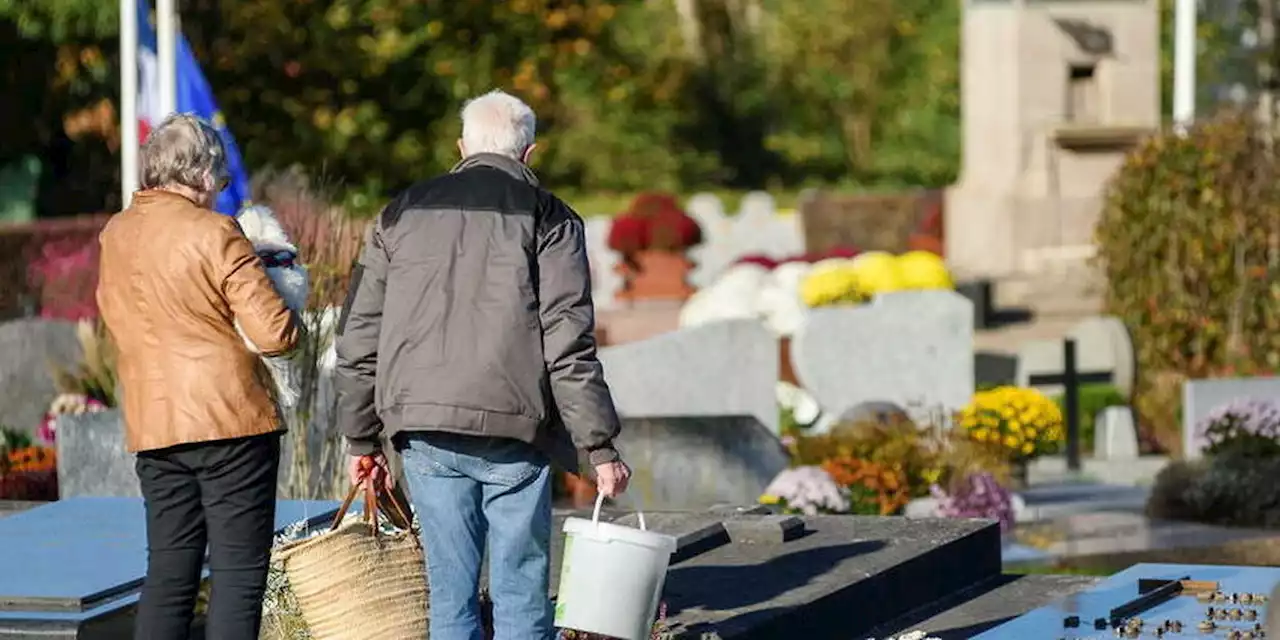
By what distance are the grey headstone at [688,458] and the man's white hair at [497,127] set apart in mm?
5670

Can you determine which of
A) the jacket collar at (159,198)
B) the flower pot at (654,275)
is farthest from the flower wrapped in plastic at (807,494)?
the flower pot at (654,275)

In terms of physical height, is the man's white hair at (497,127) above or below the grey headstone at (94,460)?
above

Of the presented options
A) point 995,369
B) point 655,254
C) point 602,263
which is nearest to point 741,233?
point 602,263

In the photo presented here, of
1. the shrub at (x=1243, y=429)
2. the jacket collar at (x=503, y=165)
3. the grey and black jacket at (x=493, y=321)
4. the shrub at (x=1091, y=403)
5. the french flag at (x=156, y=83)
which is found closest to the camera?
the grey and black jacket at (x=493, y=321)

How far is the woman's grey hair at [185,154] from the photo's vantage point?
6.23 m

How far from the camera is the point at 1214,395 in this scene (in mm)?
13875

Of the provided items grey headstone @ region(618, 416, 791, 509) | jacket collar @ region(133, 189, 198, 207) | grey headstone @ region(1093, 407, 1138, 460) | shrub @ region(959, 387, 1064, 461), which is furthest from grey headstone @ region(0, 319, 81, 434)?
jacket collar @ region(133, 189, 198, 207)

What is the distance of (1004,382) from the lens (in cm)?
1831

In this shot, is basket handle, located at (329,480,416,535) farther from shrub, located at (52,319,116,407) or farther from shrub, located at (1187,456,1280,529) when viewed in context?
shrub, located at (1187,456,1280,529)

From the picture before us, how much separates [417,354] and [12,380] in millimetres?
7902

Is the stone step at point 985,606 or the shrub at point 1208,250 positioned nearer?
the stone step at point 985,606

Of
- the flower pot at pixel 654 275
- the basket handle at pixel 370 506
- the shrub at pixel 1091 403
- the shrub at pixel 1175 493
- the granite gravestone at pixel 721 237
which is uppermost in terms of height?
the granite gravestone at pixel 721 237

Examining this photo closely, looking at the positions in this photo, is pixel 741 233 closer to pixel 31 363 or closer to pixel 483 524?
pixel 31 363

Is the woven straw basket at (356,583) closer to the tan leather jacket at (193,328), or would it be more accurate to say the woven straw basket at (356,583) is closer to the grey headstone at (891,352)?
the tan leather jacket at (193,328)
